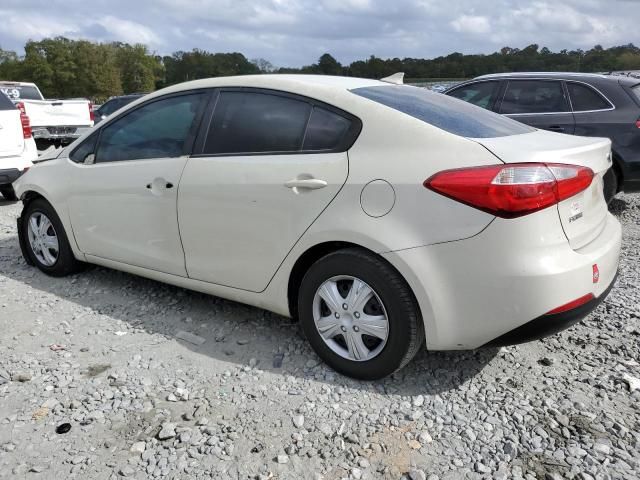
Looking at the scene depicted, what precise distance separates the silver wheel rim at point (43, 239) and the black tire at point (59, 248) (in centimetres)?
3

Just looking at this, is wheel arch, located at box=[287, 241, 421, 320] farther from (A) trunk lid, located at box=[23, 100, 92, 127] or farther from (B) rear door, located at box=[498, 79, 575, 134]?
(A) trunk lid, located at box=[23, 100, 92, 127]

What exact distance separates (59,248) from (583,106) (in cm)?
577

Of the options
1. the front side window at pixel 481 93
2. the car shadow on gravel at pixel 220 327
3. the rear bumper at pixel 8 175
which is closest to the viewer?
the car shadow on gravel at pixel 220 327

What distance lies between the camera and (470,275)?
2.57 m

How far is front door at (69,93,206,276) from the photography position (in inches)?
144

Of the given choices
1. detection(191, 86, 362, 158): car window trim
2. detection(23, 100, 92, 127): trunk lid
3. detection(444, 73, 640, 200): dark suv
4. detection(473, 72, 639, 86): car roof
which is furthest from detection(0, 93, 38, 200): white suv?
detection(23, 100, 92, 127): trunk lid

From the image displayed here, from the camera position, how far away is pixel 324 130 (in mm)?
3043

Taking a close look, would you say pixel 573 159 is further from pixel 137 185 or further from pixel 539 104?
pixel 539 104

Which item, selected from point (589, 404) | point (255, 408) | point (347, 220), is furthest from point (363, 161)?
point (589, 404)

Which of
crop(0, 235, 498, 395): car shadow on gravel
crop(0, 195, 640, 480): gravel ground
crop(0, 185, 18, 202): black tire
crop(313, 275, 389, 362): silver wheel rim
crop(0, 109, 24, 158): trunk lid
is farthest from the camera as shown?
crop(0, 185, 18, 202): black tire

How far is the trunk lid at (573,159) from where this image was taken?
259cm

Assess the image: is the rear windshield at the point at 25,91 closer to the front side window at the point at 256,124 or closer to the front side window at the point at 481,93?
the front side window at the point at 481,93

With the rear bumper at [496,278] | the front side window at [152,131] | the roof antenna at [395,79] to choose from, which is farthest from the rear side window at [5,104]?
the rear bumper at [496,278]

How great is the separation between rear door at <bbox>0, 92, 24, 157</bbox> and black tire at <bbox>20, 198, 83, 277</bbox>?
10.9 feet
